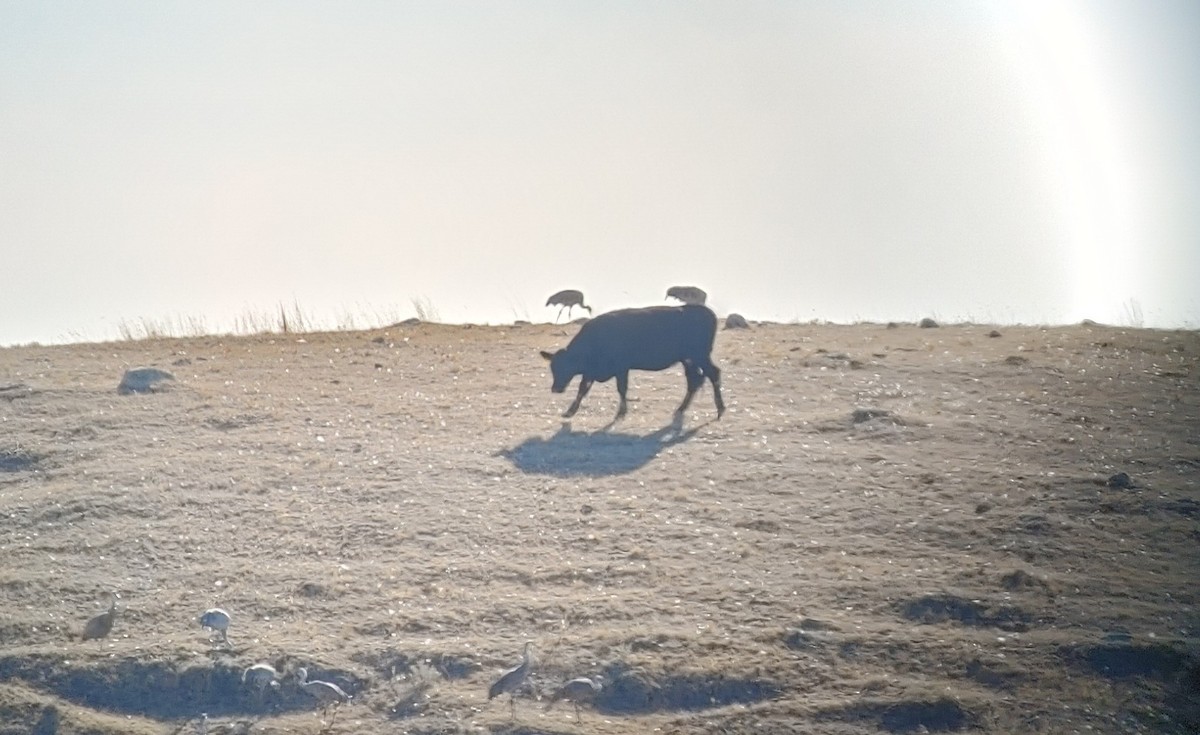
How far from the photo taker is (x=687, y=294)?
88.8ft

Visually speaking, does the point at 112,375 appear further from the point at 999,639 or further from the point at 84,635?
the point at 999,639

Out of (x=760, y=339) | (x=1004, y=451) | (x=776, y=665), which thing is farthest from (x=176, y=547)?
(x=760, y=339)

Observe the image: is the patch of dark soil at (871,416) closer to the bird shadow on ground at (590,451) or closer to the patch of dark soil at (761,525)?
the bird shadow on ground at (590,451)

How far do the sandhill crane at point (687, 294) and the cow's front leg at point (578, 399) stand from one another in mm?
10126

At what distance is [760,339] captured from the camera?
21000 mm

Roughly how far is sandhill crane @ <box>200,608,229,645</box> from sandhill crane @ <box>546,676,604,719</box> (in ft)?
7.91

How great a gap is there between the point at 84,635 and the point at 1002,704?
642 cm

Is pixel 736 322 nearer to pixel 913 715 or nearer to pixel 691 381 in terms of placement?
pixel 691 381

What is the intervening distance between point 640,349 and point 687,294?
10217mm

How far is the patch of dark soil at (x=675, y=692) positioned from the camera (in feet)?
32.3

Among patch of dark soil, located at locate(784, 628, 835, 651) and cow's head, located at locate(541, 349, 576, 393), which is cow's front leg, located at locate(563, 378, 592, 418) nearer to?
cow's head, located at locate(541, 349, 576, 393)

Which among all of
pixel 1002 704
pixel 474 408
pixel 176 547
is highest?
pixel 474 408

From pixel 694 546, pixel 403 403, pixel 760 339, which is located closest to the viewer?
pixel 694 546

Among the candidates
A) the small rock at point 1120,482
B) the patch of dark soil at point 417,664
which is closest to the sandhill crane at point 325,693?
the patch of dark soil at point 417,664
